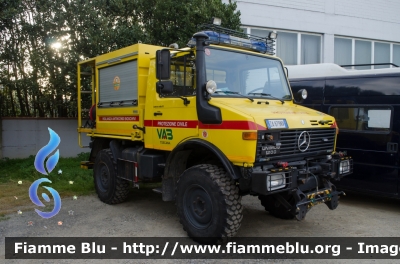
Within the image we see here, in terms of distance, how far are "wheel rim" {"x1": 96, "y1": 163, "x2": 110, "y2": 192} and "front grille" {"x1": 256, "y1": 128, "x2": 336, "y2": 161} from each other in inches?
142

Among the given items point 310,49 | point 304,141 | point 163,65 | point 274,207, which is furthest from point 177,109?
point 310,49

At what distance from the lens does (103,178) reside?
7.32m

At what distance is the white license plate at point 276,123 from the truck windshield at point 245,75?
785 mm

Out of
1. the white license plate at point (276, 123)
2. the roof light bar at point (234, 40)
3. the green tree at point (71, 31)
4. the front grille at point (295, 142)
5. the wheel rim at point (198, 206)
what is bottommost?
the wheel rim at point (198, 206)

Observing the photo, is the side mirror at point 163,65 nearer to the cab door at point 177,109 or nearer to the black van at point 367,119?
the cab door at point 177,109

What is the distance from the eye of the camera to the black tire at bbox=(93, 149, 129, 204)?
6926mm

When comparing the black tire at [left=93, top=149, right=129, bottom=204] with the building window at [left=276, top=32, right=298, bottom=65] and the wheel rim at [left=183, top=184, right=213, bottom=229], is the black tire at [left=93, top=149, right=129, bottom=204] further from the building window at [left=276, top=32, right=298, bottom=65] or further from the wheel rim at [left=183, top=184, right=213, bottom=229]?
the building window at [left=276, top=32, right=298, bottom=65]

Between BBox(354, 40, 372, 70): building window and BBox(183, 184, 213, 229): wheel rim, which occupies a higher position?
BBox(354, 40, 372, 70): building window

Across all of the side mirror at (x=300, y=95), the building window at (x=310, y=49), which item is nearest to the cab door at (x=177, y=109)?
the side mirror at (x=300, y=95)

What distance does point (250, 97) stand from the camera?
5320mm

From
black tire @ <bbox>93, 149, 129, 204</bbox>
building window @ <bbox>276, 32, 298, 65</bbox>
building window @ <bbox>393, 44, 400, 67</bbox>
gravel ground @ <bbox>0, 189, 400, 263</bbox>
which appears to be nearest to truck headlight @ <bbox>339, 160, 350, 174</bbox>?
gravel ground @ <bbox>0, 189, 400, 263</bbox>

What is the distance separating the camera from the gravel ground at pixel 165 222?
552cm

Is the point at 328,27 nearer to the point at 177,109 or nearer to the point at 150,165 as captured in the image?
the point at 177,109

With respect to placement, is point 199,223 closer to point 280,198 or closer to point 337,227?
point 280,198
